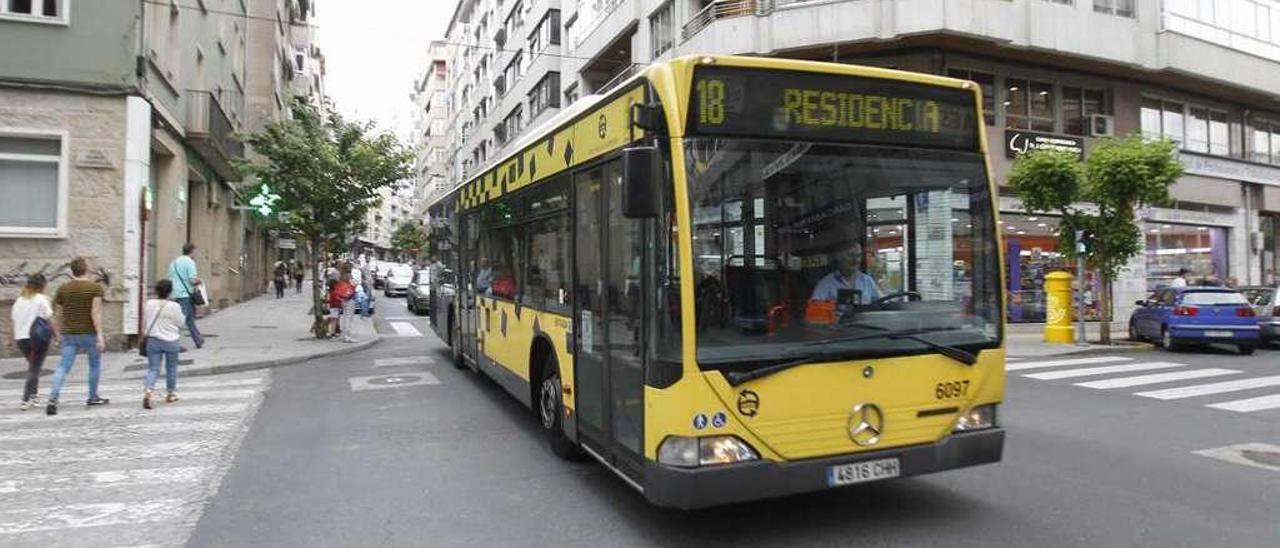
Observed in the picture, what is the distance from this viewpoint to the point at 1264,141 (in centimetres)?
3039

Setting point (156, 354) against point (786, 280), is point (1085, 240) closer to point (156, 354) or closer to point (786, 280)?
point (786, 280)

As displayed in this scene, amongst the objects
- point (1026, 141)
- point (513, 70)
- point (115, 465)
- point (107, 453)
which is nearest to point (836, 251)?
point (115, 465)

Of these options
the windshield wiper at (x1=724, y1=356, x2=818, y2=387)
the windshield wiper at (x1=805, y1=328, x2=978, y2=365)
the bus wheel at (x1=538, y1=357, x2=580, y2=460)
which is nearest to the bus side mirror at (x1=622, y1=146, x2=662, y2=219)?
the windshield wiper at (x1=724, y1=356, x2=818, y2=387)

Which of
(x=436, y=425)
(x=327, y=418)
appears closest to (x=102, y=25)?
(x=327, y=418)

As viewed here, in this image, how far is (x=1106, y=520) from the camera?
17.4 ft

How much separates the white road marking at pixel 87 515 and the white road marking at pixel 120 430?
2.45m

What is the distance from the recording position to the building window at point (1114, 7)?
23.6 m

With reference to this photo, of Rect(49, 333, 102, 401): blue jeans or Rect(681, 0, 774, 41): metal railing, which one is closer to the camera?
Rect(49, 333, 102, 401): blue jeans

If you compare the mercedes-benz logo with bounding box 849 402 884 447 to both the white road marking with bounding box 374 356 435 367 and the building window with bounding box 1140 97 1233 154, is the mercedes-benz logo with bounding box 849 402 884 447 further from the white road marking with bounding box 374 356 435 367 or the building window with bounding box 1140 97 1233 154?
the building window with bounding box 1140 97 1233 154

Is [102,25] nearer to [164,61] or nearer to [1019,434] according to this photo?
[164,61]

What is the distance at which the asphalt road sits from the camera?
5023mm

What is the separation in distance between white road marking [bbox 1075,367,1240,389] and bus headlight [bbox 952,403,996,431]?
307 inches

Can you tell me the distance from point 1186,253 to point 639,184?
29641mm

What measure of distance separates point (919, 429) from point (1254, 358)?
1466 centimetres
